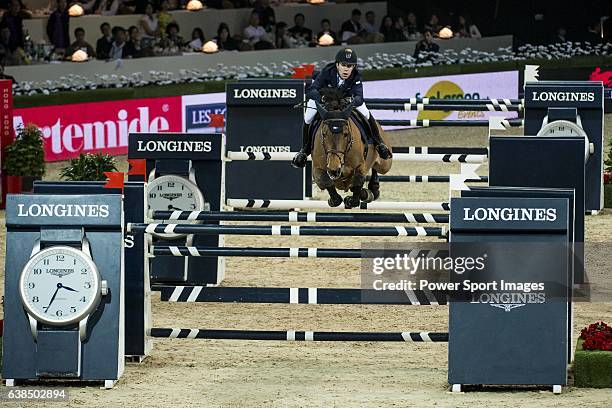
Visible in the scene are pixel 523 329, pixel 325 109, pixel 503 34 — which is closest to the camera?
pixel 523 329

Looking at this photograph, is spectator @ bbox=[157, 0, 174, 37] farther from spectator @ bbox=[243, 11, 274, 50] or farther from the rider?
the rider

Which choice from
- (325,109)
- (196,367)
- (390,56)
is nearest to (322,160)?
(325,109)

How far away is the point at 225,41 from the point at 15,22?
4.14 m

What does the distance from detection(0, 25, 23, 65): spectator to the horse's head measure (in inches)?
469

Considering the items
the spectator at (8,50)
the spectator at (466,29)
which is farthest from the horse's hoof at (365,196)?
the spectator at (466,29)

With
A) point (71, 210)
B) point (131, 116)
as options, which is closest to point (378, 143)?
point (71, 210)

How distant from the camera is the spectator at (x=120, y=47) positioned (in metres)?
23.5

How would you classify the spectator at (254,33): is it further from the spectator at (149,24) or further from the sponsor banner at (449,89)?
the sponsor banner at (449,89)

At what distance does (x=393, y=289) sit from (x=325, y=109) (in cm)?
224

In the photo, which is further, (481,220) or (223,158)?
(223,158)

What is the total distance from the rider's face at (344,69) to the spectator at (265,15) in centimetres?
1559

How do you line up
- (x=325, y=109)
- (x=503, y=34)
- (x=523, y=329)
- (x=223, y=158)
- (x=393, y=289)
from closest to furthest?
(x=523, y=329), (x=393, y=289), (x=325, y=109), (x=223, y=158), (x=503, y=34)

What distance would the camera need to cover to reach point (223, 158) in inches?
500

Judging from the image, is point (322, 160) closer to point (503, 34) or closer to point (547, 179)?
point (547, 179)
